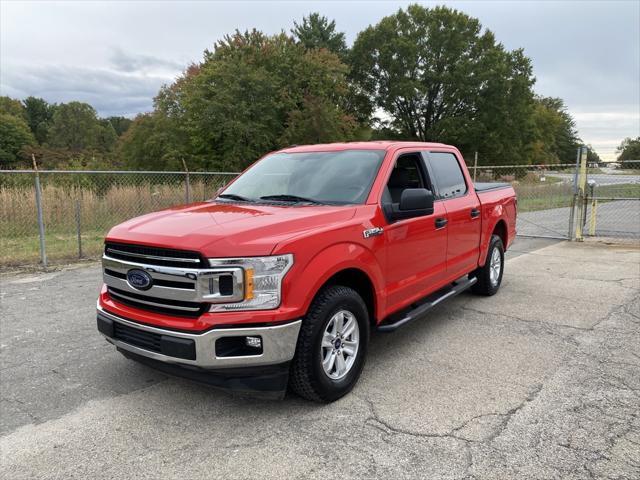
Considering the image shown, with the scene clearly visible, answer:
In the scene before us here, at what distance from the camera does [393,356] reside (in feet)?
14.2

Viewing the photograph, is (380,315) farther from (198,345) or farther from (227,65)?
(227,65)

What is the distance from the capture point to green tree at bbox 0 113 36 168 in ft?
202

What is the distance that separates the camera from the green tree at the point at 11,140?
61662mm

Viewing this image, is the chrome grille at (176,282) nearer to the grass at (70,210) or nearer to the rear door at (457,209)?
the rear door at (457,209)

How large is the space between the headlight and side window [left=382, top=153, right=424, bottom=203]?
144 centimetres

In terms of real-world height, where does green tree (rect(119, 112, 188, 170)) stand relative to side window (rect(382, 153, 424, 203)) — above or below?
above

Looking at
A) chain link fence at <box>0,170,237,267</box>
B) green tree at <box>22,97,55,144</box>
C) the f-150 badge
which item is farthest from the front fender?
green tree at <box>22,97,55,144</box>

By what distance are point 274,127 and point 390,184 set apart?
25373mm

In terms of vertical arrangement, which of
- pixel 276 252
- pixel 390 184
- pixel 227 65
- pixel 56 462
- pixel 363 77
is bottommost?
A: pixel 56 462

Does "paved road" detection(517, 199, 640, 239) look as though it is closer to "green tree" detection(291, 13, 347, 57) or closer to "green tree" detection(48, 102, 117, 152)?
"green tree" detection(291, 13, 347, 57)

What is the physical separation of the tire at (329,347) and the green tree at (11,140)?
69.5m

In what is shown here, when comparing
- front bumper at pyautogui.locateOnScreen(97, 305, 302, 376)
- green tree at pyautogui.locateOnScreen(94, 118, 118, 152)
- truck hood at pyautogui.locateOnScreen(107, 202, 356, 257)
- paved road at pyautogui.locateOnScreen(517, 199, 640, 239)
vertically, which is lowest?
paved road at pyautogui.locateOnScreen(517, 199, 640, 239)

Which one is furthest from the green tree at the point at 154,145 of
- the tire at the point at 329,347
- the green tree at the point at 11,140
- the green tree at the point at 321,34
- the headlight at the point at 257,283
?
the headlight at the point at 257,283

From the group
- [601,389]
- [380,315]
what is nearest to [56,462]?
[380,315]
